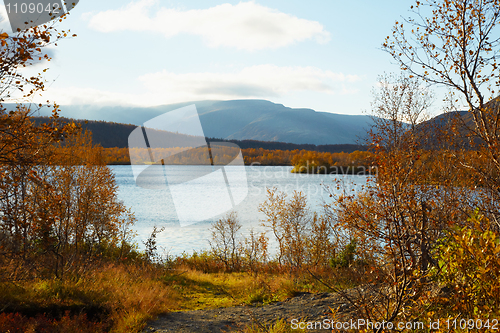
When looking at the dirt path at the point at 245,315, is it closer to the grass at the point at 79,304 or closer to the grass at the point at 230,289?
the grass at the point at 79,304

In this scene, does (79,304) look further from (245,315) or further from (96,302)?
(245,315)

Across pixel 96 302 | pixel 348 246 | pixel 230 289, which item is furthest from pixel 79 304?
pixel 348 246

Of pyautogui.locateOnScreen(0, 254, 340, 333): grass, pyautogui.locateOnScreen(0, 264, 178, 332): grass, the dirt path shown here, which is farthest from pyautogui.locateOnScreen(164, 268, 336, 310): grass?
pyautogui.locateOnScreen(0, 264, 178, 332): grass

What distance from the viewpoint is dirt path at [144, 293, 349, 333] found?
7.24m

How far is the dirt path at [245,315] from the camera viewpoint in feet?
23.7

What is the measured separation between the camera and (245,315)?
8.42 m

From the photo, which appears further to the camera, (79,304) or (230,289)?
(230,289)

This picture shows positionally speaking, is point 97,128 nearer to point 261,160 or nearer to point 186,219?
point 261,160

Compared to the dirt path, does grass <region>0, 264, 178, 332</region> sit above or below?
above

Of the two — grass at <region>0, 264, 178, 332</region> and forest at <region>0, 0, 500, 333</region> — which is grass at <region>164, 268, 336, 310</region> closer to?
forest at <region>0, 0, 500, 333</region>

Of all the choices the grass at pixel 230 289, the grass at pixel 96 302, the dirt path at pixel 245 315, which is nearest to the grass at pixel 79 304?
the grass at pixel 96 302

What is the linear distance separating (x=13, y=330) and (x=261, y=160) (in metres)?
108

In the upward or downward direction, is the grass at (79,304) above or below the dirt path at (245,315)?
above

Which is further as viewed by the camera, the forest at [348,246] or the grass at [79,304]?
the grass at [79,304]
